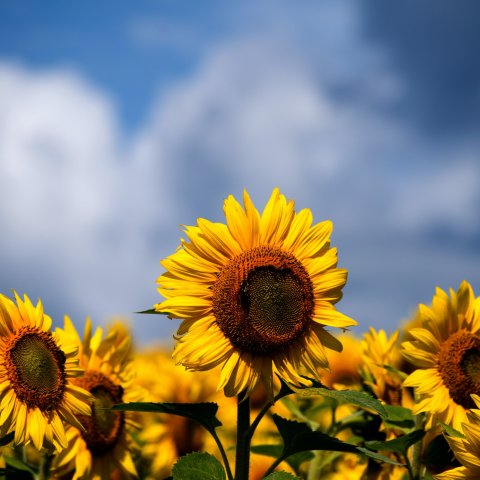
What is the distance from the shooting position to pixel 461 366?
164 inches

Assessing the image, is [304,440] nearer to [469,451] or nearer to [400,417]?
[469,451]

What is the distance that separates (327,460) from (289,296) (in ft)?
5.40

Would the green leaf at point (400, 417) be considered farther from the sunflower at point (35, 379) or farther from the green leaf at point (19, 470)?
the green leaf at point (19, 470)

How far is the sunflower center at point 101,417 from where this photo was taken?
14.1ft

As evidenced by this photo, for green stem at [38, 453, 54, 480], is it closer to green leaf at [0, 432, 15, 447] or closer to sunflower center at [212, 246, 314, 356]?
green leaf at [0, 432, 15, 447]

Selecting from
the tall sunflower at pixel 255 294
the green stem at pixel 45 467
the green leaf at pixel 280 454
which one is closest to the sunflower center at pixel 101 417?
the green stem at pixel 45 467

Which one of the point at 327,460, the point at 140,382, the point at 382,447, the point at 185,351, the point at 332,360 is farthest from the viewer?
the point at 332,360

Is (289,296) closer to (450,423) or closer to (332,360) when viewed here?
(450,423)

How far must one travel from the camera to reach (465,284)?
4340mm

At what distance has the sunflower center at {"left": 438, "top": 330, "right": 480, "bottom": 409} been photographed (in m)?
4.13

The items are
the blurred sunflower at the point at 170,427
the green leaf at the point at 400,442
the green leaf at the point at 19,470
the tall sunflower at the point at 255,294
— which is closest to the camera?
the tall sunflower at the point at 255,294

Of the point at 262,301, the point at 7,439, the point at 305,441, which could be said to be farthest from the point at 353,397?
the point at 7,439

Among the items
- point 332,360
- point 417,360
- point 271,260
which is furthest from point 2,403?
point 332,360

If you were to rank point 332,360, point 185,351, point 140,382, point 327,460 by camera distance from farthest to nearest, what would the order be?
point 332,360
point 140,382
point 327,460
point 185,351
